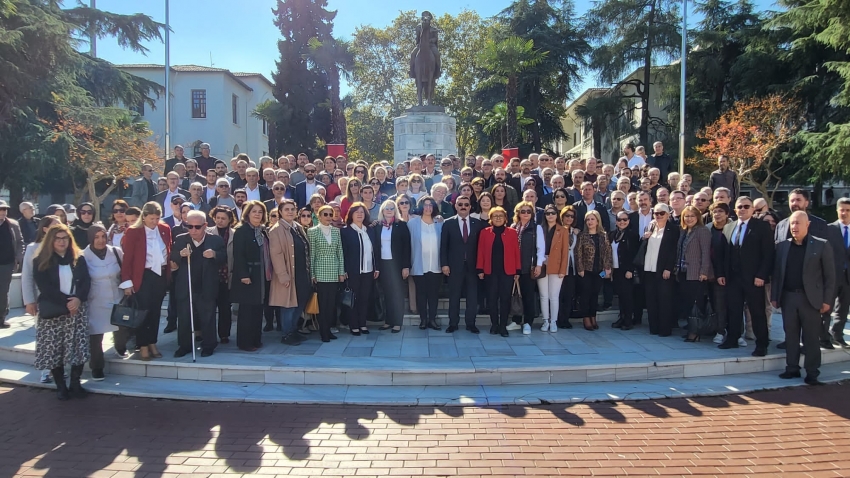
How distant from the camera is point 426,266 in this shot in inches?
315

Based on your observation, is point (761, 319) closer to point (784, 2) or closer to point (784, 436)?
point (784, 436)

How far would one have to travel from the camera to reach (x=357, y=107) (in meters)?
40.9

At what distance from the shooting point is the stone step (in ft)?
18.5

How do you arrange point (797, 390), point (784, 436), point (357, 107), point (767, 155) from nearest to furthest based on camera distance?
point (784, 436)
point (797, 390)
point (767, 155)
point (357, 107)

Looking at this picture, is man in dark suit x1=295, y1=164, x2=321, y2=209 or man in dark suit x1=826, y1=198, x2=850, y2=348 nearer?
man in dark suit x1=826, y1=198, x2=850, y2=348

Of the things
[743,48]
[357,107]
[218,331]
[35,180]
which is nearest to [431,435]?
[218,331]

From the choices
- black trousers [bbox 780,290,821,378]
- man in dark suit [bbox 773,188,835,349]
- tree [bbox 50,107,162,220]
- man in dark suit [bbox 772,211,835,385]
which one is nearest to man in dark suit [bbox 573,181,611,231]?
man in dark suit [bbox 773,188,835,349]

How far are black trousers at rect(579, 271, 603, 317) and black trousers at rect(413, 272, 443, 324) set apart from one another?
221cm

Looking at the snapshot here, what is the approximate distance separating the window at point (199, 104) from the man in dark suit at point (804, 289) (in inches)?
1604

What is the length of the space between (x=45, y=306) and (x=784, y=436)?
7251 mm

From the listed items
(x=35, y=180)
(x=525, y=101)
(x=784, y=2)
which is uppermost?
(x=784, y=2)

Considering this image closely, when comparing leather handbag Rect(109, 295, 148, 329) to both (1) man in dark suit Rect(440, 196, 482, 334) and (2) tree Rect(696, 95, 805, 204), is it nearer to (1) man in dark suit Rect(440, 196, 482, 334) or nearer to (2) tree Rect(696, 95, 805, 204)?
(1) man in dark suit Rect(440, 196, 482, 334)

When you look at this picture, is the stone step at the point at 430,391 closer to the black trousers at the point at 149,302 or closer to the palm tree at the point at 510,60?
the black trousers at the point at 149,302

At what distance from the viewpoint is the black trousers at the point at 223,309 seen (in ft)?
23.6
